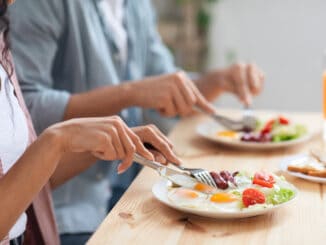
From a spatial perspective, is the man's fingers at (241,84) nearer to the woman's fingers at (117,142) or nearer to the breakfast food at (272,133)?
the breakfast food at (272,133)

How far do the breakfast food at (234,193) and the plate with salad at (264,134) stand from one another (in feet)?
1.07

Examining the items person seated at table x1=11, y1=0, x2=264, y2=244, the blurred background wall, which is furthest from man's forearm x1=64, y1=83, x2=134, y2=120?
the blurred background wall

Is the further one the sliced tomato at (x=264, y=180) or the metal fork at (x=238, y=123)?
the metal fork at (x=238, y=123)

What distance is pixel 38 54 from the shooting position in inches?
71.3

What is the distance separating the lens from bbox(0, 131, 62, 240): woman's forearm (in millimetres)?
1144

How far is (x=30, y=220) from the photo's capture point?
1464 millimetres

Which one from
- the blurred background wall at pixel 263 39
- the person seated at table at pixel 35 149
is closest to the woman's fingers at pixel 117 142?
the person seated at table at pixel 35 149

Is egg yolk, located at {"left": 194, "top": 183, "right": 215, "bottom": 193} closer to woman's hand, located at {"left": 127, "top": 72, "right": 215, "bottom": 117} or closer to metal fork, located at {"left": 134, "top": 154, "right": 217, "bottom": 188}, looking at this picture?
metal fork, located at {"left": 134, "top": 154, "right": 217, "bottom": 188}

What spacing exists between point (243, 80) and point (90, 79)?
1.42 feet

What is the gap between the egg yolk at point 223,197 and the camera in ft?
3.87

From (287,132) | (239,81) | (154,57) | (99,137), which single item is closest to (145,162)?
(99,137)

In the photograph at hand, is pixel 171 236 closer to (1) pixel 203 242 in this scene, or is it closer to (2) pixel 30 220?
(1) pixel 203 242

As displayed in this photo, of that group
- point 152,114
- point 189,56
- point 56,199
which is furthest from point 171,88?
point 189,56

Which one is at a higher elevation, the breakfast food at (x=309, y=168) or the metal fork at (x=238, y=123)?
the breakfast food at (x=309, y=168)
